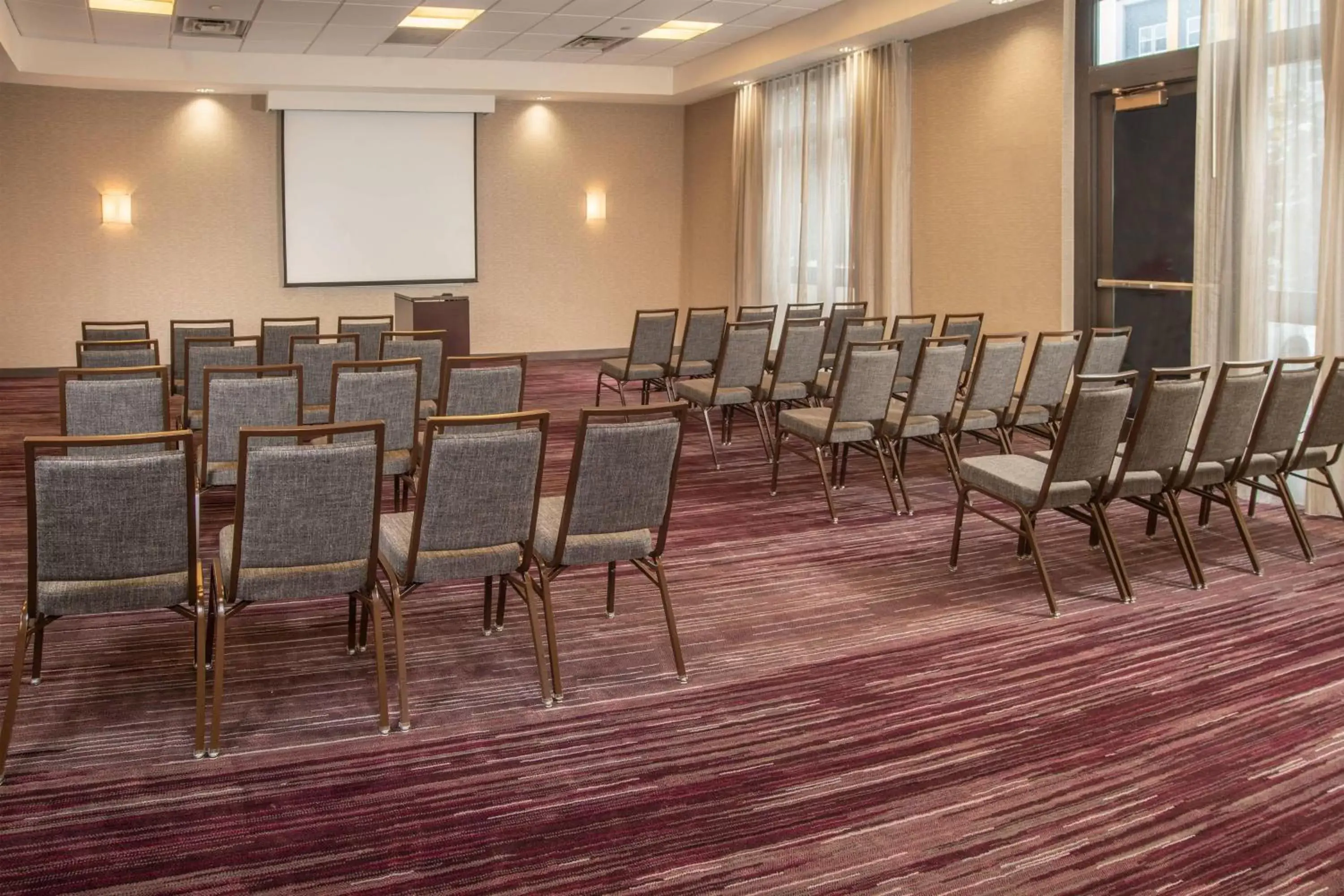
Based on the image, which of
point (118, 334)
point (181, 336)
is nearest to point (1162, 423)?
point (181, 336)

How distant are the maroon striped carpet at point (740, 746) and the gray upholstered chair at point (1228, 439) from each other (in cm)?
37

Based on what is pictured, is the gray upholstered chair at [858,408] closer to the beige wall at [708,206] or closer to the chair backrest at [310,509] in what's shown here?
the chair backrest at [310,509]

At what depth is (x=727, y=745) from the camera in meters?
3.51

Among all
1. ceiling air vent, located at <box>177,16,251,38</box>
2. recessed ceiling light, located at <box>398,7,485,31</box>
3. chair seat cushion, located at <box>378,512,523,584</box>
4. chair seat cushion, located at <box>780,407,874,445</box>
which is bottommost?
chair seat cushion, located at <box>378,512,523,584</box>

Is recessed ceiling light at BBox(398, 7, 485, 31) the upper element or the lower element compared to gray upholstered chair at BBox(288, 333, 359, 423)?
upper

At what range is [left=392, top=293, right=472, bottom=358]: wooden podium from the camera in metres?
12.3

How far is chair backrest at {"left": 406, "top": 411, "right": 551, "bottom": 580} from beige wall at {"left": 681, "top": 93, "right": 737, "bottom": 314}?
1061 centimetres

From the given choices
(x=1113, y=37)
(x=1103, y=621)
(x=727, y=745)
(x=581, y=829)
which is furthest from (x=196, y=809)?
(x=1113, y=37)

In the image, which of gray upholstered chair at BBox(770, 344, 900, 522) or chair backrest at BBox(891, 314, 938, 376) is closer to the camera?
gray upholstered chair at BBox(770, 344, 900, 522)

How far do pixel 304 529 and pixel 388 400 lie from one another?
206cm

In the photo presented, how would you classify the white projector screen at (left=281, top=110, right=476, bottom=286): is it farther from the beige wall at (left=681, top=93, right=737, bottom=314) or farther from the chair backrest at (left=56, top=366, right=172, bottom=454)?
the chair backrest at (left=56, top=366, right=172, bottom=454)

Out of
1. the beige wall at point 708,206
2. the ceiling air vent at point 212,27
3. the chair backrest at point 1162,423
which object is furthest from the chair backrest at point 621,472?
the beige wall at point 708,206

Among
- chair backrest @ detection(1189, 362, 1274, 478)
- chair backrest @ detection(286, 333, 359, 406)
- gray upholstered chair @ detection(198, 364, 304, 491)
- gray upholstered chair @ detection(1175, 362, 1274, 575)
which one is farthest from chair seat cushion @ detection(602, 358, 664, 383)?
chair backrest @ detection(1189, 362, 1274, 478)

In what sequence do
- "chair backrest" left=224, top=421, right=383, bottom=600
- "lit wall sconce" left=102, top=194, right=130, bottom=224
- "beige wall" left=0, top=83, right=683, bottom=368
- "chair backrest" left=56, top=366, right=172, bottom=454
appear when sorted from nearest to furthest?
"chair backrest" left=224, top=421, right=383, bottom=600
"chair backrest" left=56, top=366, right=172, bottom=454
"beige wall" left=0, top=83, right=683, bottom=368
"lit wall sconce" left=102, top=194, right=130, bottom=224
